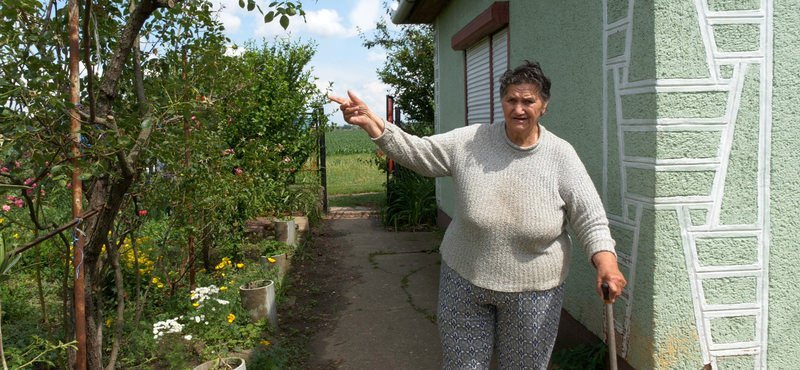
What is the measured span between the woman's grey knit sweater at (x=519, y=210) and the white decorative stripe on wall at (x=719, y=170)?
337 mm

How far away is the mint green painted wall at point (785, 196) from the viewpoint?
224cm

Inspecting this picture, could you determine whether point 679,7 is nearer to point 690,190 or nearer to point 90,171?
point 690,190

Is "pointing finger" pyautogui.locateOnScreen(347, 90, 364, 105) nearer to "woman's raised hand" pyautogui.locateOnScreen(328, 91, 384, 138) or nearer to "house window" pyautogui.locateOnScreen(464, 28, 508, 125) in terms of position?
"woman's raised hand" pyautogui.locateOnScreen(328, 91, 384, 138)

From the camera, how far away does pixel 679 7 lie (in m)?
2.21

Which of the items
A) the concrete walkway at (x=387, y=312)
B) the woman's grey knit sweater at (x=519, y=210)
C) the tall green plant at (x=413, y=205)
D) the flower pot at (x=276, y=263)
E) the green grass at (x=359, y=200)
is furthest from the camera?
the green grass at (x=359, y=200)

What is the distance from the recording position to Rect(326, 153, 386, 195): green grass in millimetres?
12531

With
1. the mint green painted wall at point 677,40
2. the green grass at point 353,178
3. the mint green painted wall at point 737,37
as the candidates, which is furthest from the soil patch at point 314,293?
the green grass at point 353,178

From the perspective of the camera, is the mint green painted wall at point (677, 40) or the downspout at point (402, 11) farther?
the downspout at point (402, 11)

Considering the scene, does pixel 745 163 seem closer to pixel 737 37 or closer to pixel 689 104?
pixel 689 104

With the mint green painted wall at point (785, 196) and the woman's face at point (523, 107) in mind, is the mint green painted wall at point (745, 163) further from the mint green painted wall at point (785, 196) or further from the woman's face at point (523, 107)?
the woman's face at point (523, 107)

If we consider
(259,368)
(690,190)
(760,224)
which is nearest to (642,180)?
(690,190)

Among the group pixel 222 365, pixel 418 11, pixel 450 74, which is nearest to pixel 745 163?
pixel 222 365

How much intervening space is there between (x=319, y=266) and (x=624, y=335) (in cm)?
391

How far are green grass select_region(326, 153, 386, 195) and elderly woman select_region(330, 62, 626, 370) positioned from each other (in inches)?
305
